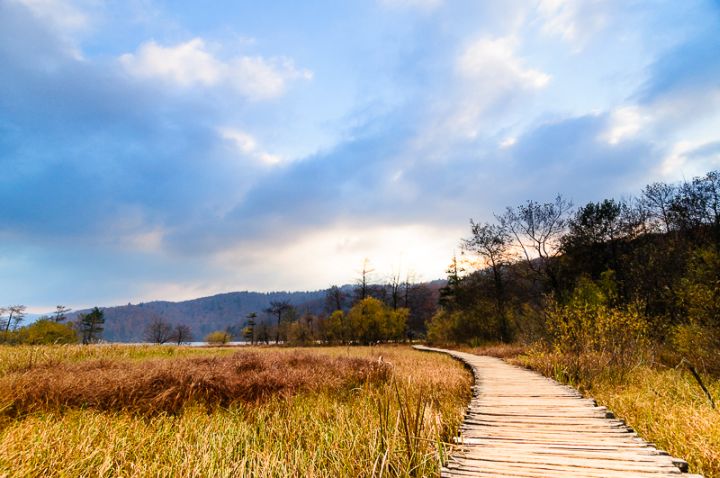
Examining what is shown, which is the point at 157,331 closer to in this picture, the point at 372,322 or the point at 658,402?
the point at 372,322

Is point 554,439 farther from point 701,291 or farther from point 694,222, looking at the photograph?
point 694,222

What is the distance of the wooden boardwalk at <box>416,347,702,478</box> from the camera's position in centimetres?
302

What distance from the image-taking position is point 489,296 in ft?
92.4

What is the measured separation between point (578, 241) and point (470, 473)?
31757 millimetres

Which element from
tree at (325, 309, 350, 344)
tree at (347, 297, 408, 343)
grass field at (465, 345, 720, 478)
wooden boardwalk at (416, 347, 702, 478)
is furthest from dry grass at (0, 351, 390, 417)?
tree at (325, 309, 350, 344)

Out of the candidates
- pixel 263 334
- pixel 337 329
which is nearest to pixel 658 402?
pixel 337 329

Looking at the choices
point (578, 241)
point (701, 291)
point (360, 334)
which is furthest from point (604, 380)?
point (360, 334)

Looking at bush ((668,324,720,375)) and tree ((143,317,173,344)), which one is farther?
tree ((143,317,173,344))

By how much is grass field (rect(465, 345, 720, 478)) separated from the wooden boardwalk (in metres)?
0.55

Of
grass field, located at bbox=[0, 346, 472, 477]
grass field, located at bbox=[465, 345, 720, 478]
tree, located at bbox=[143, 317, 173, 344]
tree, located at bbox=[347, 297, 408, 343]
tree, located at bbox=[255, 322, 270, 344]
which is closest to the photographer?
grass field, located at bbox=[0, 346, 472, 477]

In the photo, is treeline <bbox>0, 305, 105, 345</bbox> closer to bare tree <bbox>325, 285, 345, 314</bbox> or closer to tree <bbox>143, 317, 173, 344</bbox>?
tree <bbox>143, 317, 173, 344</bbox>

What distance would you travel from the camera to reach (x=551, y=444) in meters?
3.70

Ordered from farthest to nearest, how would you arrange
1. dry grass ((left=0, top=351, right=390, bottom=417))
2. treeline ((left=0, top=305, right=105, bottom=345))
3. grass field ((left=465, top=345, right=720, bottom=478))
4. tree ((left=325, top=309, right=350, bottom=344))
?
tree ((left=325, top=309, right=350, bottom=344)) → treeline ((left=0, top=305, right=105, bottom=345)) → dry grass ((left=0, top=351, right=390, bottom=417)) → grass field ((left=465, top=345, right=720, bottom=478))

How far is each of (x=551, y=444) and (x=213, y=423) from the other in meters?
4.68
